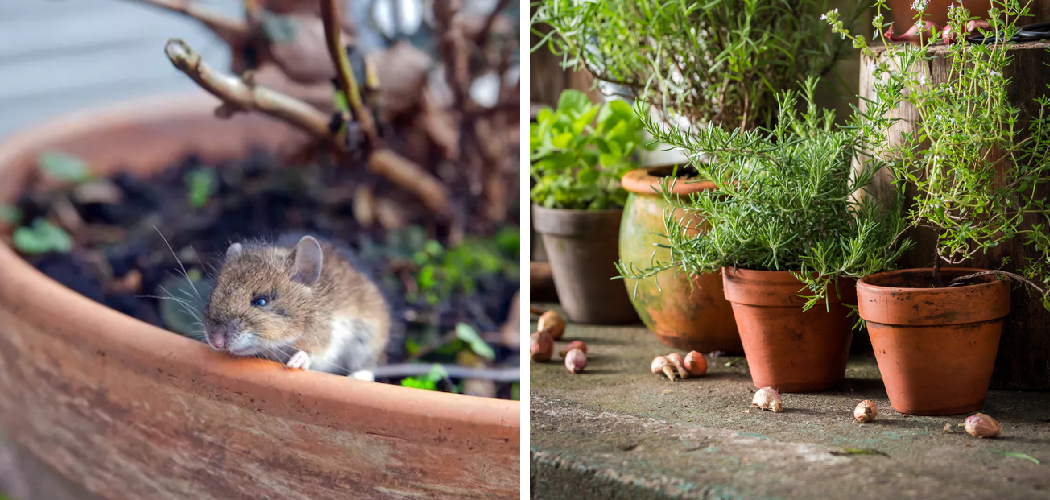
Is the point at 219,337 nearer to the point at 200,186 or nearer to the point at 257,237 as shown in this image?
the point at 257,237

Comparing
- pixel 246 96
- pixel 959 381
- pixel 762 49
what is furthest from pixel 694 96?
pixel 246 96

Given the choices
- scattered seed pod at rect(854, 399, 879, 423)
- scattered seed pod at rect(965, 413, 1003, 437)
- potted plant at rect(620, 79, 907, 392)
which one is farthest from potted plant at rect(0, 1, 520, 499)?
scattered seed pod at rect(965, 413, 1003, 437)

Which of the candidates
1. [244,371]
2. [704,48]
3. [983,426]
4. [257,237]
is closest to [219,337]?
[244,371]

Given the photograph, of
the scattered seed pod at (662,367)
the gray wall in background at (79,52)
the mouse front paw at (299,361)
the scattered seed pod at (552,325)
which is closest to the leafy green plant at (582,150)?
the scattered seed pod at (552,325)

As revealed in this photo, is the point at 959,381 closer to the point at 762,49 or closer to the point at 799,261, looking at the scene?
the point at 799,261

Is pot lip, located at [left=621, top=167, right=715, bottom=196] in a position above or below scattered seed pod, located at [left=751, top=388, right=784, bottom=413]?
above

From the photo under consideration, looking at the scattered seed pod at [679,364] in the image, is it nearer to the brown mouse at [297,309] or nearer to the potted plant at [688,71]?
the potted plant at [688,71]

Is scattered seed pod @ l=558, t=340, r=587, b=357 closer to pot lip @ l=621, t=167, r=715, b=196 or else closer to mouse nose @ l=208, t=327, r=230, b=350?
pot lip @ l=621, t=167, r=715, b=196
